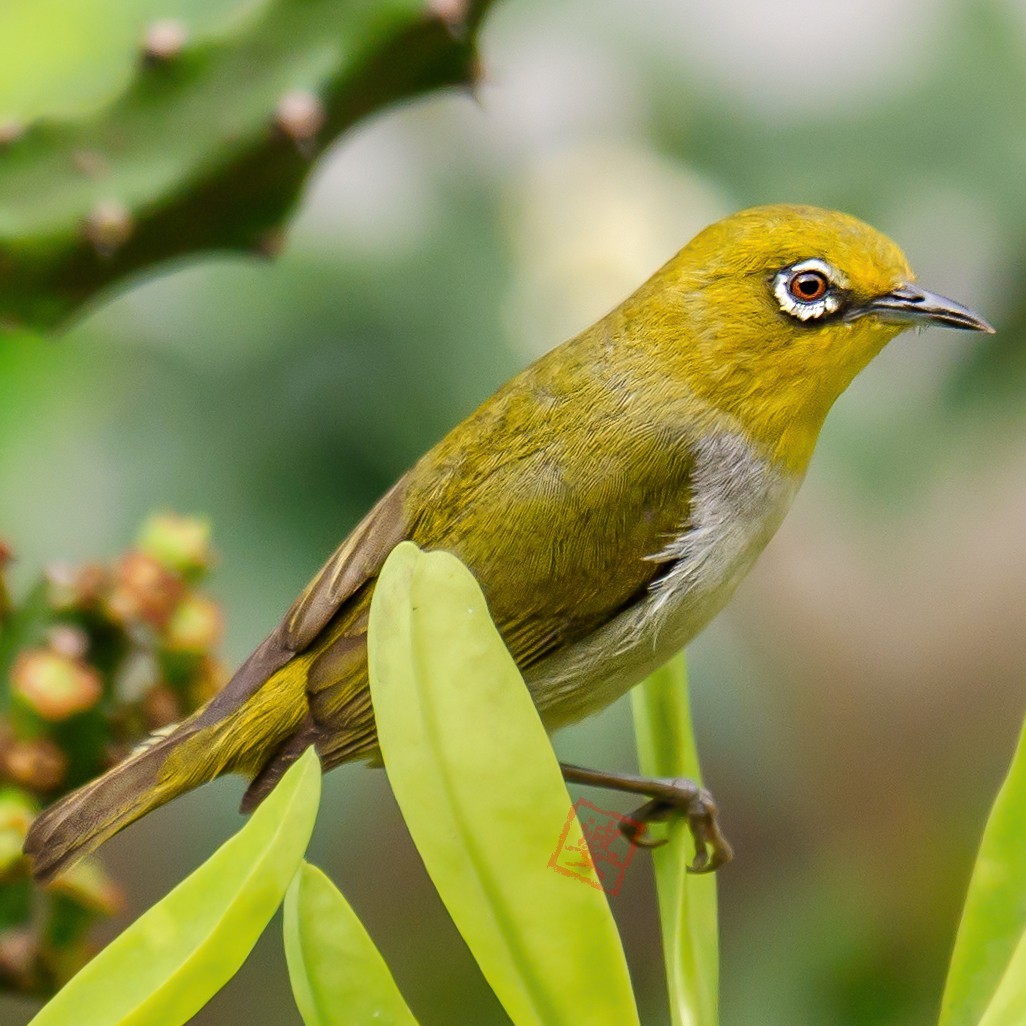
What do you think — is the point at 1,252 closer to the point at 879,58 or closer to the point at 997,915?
the point at 997,915

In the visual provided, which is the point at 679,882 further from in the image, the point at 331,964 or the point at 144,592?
the point at 144,592

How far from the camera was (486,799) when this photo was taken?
830mm

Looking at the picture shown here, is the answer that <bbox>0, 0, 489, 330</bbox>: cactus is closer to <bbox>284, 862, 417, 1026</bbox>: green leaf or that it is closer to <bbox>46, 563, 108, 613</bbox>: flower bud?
<bbox>46, 563, 108, 613</bbox>: flower bud

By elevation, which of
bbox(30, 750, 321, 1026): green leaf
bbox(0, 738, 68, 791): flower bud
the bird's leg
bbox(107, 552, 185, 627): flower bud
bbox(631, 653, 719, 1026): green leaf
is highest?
bbox(107, 552, 185, 627): flower bud

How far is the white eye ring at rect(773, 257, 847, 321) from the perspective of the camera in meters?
1.72

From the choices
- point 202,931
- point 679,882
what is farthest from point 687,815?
point 202,931

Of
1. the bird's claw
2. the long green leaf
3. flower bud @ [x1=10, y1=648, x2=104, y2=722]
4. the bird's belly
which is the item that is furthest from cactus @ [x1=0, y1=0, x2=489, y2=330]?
the long green leaf

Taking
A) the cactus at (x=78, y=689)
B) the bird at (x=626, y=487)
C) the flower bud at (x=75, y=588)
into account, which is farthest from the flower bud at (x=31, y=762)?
the bird at (x=626, y=487)

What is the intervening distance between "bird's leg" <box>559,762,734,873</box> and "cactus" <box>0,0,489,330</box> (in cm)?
70

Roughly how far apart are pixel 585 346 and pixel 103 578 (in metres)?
0.79

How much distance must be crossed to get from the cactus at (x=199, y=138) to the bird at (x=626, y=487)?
0.43 metres

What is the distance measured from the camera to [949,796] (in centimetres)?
294

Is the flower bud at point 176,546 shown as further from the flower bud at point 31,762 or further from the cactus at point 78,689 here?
the flower bud at point 31,762

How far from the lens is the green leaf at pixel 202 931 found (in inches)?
29.6
